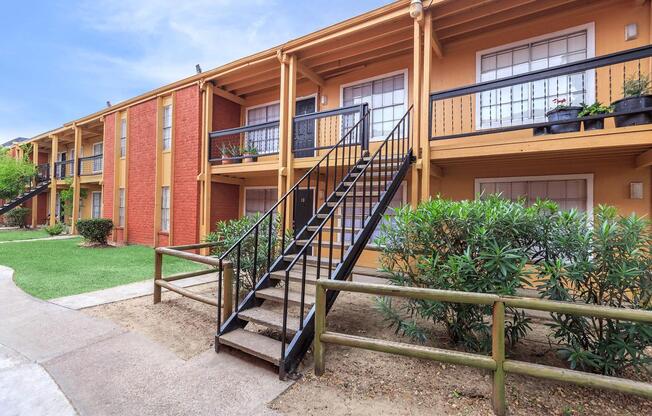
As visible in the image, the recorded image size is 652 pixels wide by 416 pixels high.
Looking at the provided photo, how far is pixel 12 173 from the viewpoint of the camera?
17547mm

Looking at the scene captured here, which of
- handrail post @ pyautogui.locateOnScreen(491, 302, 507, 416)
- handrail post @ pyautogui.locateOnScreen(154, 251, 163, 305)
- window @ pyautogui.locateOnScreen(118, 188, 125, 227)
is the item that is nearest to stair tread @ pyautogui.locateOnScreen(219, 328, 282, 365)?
handrail post @ pyautogui.locateOnScreen(491, 302, 507, 416)

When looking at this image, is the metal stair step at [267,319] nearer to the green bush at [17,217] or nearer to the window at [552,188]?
the window at [552,188]

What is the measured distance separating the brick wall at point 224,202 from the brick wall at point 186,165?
0.60 metres

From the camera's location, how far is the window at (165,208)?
11180mm

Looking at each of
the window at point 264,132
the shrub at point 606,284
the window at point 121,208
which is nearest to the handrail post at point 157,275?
the window at point 264,132

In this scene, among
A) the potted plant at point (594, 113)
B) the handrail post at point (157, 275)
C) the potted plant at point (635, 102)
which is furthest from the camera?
the handrail post at point (157, 275)

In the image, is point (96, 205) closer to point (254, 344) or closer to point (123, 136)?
point (123, 136)

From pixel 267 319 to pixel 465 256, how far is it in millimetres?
2193

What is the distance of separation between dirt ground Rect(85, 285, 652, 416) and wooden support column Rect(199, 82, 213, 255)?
19.0ft

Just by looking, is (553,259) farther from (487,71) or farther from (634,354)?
(487,71)

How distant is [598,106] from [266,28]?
18.1 m

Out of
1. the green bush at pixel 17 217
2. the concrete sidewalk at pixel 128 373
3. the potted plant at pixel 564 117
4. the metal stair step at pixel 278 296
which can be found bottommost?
the concrete sidewalk at pixel 128 373

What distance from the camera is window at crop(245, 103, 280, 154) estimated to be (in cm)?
965

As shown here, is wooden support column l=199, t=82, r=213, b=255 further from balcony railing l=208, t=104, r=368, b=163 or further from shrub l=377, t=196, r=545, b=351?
shrub l=377, t=196, r=545, b=351
